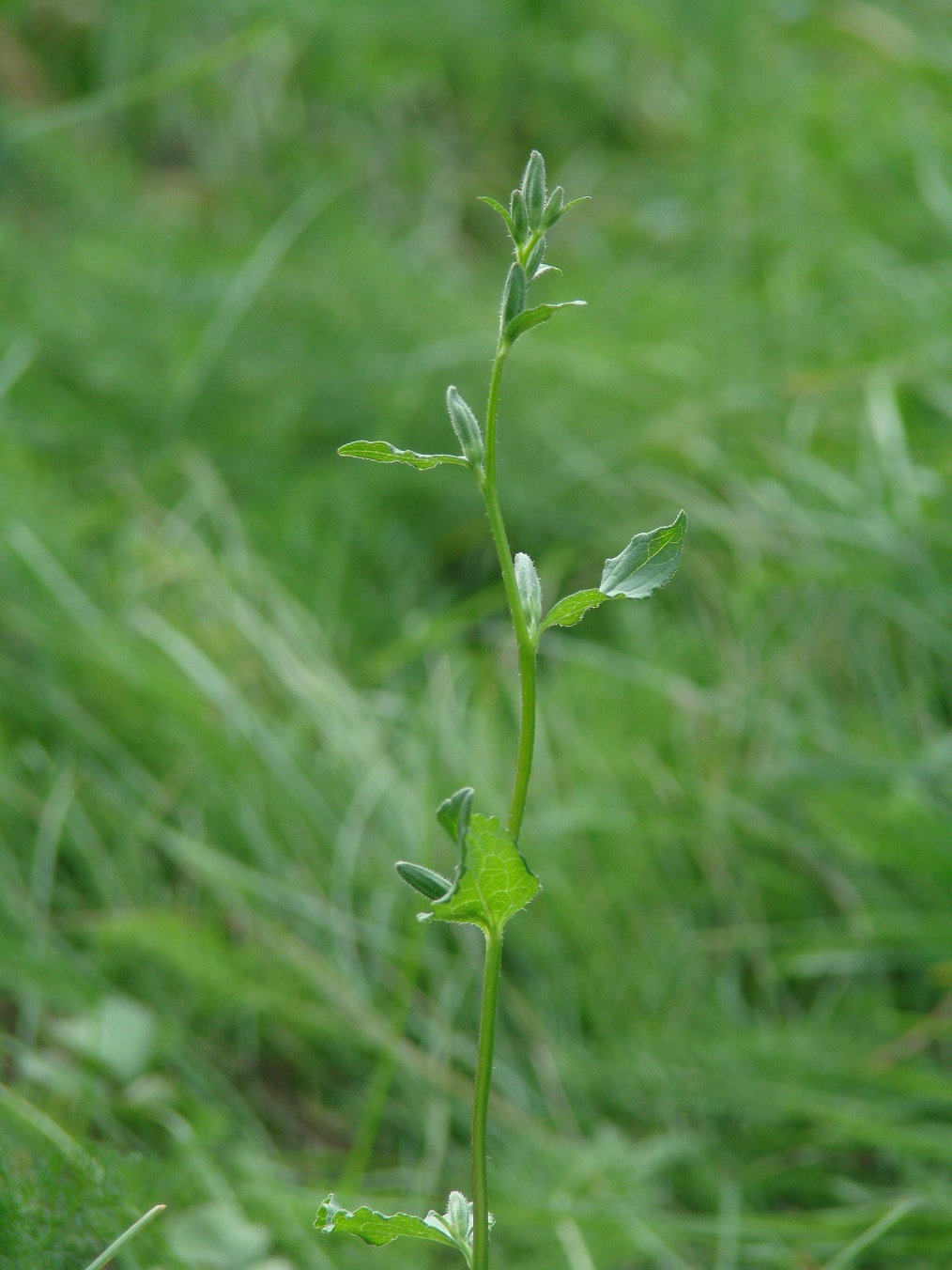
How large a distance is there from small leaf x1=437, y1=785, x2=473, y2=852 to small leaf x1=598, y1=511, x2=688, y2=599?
0.09 metres

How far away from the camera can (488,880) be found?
408mm

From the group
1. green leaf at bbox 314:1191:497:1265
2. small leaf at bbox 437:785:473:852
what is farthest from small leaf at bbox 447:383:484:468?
green leaf at bbox 314:1191:497:1265

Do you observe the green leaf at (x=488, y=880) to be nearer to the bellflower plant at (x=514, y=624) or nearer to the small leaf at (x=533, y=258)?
the bellflower plant at (x=514, y=624)

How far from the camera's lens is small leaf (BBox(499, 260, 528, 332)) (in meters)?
0.40

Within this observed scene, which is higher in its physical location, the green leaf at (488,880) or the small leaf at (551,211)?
the small leaf at (551,211)

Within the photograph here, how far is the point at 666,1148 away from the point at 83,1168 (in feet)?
1.65

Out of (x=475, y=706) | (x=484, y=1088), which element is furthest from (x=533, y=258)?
(x=475, y=706)

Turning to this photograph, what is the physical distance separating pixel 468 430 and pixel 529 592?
54 mm

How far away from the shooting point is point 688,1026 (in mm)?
1038

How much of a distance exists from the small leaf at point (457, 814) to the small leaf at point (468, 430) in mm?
109

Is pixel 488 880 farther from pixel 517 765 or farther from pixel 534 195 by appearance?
pixel 534 195

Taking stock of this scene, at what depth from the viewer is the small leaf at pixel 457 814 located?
36 centimetres

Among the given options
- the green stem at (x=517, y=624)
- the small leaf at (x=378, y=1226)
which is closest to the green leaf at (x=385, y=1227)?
the small leaf at (x=378, y=1226)

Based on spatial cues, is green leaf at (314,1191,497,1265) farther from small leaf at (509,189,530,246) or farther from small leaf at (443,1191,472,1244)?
small leaf at (509,189,530,246)
